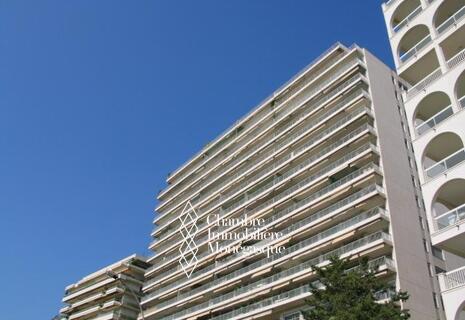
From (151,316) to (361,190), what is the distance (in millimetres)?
31096

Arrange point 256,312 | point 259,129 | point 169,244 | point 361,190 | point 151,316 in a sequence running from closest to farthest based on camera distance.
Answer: point 361,190 → point 256,312 → point 259,129 → point 151,316 → point 169,244

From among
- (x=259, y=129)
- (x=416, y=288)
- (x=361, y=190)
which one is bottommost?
(x=416, y=288)

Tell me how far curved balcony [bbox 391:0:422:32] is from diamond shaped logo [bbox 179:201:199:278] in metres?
30.1

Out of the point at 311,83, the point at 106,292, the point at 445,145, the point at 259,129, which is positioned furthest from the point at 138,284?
the point at 445,145

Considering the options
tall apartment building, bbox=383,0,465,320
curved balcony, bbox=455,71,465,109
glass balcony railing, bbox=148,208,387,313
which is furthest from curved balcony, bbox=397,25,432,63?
glass balcony railing, bbox=148,208,387,313

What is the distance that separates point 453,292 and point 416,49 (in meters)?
16.0

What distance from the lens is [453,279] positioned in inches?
985

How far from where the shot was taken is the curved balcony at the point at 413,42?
31991 mm

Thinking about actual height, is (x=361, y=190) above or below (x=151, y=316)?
above

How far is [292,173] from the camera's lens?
1679 inches

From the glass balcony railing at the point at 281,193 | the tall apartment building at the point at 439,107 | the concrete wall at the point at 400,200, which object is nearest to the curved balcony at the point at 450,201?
the tall apartment building at the point at 439,107

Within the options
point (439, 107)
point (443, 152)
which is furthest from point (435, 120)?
point (439, 107)

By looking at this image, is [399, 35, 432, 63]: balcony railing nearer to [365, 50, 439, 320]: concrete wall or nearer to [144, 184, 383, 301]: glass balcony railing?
[365, 50, 439, 320]: concrete wall

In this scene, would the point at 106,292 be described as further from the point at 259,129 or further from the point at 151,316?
the point at 259,129
